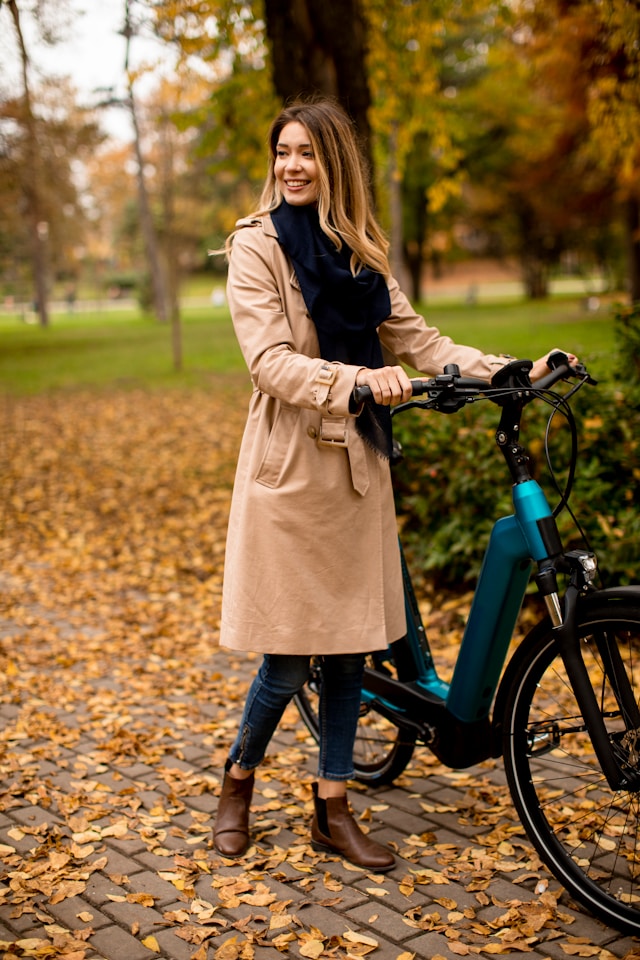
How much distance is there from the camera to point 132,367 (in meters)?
21.8

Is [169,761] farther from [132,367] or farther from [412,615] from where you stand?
[132,367]

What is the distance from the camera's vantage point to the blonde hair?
9.71ft

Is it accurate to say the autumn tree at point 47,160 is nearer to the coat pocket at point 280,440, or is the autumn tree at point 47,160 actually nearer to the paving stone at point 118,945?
the coat pocket at point 280,440

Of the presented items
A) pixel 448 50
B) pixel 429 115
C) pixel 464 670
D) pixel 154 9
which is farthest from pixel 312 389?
pixel 448 50

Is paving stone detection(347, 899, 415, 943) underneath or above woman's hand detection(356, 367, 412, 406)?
underneath

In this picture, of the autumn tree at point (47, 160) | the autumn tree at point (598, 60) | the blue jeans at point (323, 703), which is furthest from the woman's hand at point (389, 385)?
the autumn tree at point (47, 160)

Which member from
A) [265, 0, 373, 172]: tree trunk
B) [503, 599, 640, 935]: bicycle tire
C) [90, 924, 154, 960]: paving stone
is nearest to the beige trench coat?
[503, 599, 640, 935]: bicycle tire

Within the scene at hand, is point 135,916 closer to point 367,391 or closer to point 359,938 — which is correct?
point 359,938

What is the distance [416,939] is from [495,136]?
139ft

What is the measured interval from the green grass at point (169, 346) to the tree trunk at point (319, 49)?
7033 mm

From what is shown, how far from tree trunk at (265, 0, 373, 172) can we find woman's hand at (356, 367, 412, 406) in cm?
474

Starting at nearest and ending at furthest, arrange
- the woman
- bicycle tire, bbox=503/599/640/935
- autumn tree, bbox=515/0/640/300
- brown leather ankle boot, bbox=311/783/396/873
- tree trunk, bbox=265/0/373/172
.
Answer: bicycle tire, bbox=503/599/640/935 < the woman < brown leather ankle boot, bbox=311/783/396/873 < tree trunk, bbox=265/0/373/172 < autumn tree, bbox=515/0/640/300

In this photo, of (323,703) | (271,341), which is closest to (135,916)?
(323,703)

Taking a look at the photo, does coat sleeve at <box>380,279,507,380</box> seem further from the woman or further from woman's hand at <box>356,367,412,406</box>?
woman's hand at <box>356,367,412,406</box>
